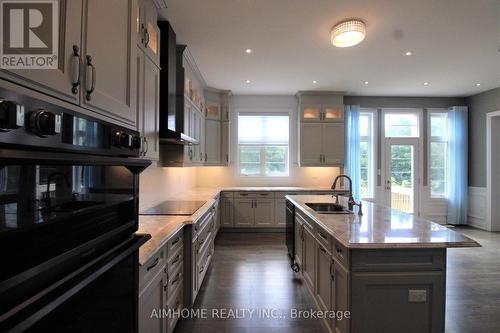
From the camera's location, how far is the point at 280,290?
283 cm

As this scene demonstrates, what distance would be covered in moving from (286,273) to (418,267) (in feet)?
6.23

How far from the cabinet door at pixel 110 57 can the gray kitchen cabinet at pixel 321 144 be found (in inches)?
181

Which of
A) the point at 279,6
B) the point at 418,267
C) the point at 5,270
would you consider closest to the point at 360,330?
the point at 418,267

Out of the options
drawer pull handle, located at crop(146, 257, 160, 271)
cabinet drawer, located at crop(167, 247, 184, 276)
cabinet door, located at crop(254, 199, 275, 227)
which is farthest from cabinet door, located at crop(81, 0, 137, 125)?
cabinet door, located at crop(254, 199, 275, 227)

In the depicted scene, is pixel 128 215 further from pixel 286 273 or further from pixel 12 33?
pixel 286 273

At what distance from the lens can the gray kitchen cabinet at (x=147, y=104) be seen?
1.93 metres

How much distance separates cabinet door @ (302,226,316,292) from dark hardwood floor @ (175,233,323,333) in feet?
0.80

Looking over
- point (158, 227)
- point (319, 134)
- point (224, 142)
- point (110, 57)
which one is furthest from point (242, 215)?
point (110, 57)

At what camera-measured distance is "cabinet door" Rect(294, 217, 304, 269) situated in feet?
9.68

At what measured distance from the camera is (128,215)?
102 cm

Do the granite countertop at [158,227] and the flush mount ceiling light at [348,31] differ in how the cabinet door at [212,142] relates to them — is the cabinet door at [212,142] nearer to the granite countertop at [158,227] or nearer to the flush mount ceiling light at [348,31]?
the granite countertop at [158,227]

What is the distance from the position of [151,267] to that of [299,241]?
202cm

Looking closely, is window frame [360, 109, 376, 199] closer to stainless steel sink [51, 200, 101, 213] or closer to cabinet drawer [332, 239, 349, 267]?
cabinet drawer [332, 239, 349, 267]

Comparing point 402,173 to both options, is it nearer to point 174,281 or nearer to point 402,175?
point 402,175
